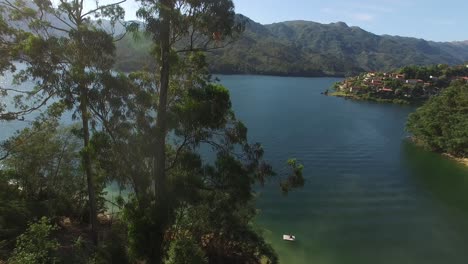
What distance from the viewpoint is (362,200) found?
36.0m

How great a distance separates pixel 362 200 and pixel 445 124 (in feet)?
84.8

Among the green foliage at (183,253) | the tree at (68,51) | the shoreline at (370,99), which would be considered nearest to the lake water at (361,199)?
the green foliage at (183,253)

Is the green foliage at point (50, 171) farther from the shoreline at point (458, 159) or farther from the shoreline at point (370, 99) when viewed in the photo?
the shoreline at point (370, 99)

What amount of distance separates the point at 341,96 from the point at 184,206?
11251 cm

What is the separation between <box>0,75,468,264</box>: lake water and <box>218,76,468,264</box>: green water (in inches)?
2.9

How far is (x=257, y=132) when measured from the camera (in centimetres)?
6088

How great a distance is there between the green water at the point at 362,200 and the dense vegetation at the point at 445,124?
1923mm

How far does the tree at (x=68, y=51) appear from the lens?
1292cm

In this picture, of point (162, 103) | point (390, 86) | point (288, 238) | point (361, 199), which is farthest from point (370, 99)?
point (162, 103)

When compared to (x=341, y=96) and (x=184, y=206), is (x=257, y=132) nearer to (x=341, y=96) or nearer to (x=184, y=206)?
(x=184, y=206)

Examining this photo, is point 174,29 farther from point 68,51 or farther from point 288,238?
point 288,238

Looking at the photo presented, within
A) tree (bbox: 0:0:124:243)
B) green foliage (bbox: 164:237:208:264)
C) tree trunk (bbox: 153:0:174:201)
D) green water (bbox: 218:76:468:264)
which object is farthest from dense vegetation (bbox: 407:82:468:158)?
tree (bbox: 0:0:124:243)

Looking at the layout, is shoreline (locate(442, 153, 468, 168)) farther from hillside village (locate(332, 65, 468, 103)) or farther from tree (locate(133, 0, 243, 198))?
hillside village (locate(332, 65, 468, 103))

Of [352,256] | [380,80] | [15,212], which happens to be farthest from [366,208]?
[380,80]
